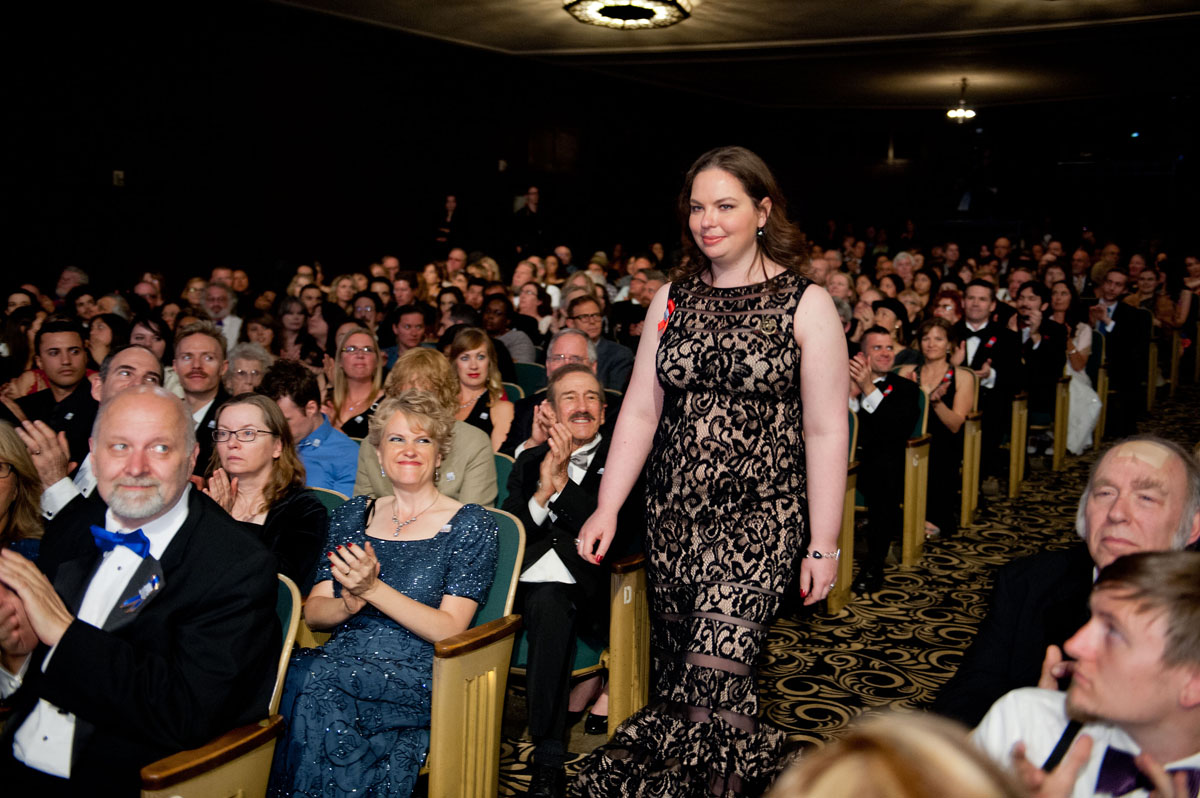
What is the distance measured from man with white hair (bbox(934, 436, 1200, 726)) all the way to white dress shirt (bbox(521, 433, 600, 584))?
1334 mm

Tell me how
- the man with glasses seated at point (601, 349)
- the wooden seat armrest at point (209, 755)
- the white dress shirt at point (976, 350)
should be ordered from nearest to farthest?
the wooden seat armrest at point (209, 755) → the man with glasses seated at point (601, 349) → the white dress shirt at point (976, 350)

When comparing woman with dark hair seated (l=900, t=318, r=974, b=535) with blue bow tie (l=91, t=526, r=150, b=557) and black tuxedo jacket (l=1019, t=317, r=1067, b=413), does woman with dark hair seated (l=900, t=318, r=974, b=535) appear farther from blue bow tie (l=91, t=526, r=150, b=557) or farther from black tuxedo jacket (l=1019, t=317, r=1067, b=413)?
blue bow tie (l=91, t=526, r=150, b=557)

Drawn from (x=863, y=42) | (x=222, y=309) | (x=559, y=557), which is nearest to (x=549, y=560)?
(x=559, y=557)

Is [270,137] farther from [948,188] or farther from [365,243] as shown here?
[948,188]

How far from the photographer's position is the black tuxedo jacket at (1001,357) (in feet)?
20.2

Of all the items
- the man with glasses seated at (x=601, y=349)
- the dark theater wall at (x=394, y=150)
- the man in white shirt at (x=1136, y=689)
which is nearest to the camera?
the man in white shirt at (x=1136, y=689)

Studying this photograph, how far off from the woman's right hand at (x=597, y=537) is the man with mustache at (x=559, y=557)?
443mm

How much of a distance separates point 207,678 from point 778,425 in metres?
1.33

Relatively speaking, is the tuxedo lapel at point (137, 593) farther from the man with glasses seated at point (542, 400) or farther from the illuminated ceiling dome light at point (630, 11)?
the illuminated ceiling dome light at point (630, 11)

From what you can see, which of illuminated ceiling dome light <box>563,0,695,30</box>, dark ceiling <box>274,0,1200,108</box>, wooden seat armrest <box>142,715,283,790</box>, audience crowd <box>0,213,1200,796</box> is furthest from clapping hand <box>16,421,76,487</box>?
dark ceiling <box>274,0,1200,108</box>

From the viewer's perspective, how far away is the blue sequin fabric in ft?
7.96

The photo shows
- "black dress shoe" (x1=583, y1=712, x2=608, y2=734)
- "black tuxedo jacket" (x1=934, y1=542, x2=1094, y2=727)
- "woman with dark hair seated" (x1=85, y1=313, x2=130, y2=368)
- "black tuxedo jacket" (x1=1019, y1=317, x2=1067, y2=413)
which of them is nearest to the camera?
"black tuxedo jacket" (x1=934, y1=542, x2=1094, y2=727)

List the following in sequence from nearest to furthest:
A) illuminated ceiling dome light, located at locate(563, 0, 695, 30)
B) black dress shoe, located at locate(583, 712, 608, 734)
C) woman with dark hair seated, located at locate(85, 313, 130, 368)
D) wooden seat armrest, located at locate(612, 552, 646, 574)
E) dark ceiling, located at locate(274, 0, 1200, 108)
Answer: wooden seat armrest, located at locate(612, 552, 646, 574), black dress shoe, located at locate(583, 712, 608, 734), woman with dark hair seated, located at locate(85, 313, 130, 368), illuminated ceiling dome light, located at locate(563, 0, 695, 30), dark ceiling, located at locate(274, 0, 1200, 108)

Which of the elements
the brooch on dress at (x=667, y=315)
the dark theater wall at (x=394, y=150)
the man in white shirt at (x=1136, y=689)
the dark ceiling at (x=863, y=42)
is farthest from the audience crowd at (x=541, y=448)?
the dark ceiling at (x=863, y=42)
